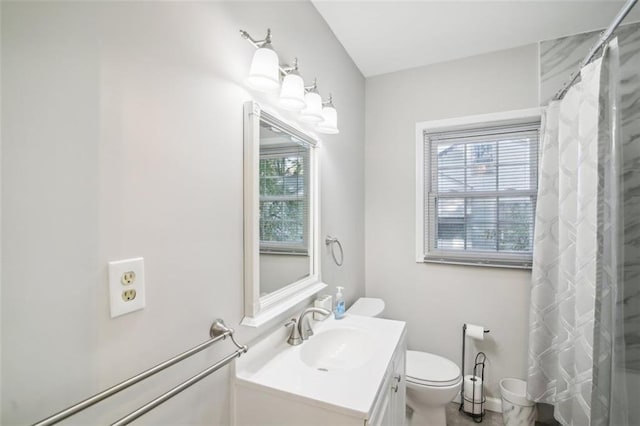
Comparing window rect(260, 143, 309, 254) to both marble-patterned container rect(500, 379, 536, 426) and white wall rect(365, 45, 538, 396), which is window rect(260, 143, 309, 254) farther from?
marble-patterned container rect(500, 379, 536, 426)

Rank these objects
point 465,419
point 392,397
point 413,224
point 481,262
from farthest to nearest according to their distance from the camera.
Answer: point 413,224 < point 481,262 < point 465,419 < point 392,397

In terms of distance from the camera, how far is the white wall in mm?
2100

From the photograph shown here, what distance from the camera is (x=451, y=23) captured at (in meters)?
1.85

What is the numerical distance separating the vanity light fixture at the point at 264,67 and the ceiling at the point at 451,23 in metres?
0.88

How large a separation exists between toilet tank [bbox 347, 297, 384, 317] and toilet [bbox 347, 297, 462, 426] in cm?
38

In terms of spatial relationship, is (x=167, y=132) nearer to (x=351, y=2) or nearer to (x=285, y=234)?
(x=285, y=234)

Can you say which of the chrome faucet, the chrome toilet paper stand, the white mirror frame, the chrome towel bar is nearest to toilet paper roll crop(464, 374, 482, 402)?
the chrome toilet paper stand

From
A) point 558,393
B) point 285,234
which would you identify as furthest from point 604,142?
point 285,234

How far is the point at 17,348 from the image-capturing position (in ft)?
1.68

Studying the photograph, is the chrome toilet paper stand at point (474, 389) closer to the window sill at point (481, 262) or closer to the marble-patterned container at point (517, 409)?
the marble-patterned container at point (517, 409)

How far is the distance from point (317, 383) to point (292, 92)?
1.10 meters

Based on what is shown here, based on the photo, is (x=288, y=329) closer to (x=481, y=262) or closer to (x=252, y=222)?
(x=252, y=222)

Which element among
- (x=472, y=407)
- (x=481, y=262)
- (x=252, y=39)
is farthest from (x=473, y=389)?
(x=252, y=39)

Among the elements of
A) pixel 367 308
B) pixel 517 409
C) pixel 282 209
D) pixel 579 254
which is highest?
pixel 282 209
